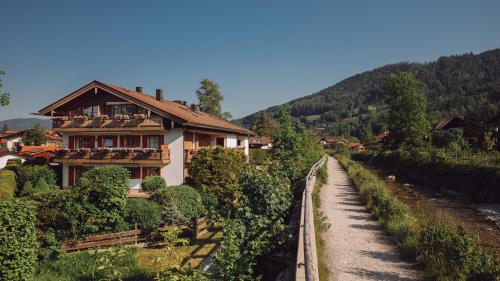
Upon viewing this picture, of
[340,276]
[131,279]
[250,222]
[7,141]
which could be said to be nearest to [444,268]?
[340,276]

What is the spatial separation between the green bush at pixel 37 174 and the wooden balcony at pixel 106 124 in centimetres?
304

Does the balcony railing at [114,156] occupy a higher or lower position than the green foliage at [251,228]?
higher

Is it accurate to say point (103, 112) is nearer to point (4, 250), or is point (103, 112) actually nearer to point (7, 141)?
point (4, 250)

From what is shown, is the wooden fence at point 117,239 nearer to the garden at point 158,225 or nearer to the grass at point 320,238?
the garden at point 158,225

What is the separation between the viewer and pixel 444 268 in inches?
305

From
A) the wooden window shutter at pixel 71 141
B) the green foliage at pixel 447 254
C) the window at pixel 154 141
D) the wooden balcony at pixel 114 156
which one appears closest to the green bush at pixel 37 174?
the wooden balcony at pixel 114 156

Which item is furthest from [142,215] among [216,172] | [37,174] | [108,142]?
[37,174]

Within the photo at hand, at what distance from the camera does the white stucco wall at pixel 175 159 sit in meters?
23.2

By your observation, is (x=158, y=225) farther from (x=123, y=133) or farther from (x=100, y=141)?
(x=100, y=141)

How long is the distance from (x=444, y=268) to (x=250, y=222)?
15.6 ft

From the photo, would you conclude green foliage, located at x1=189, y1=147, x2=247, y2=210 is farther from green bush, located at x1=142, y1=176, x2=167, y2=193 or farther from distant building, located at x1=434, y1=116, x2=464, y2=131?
distant building, located at x1=434, y1=116, x2=464, y2=131

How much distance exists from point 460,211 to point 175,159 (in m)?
17.5

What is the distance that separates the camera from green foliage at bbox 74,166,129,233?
545 inches

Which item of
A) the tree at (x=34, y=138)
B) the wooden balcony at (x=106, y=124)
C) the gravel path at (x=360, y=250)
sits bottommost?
the gravel path at (x=360, y=250)
